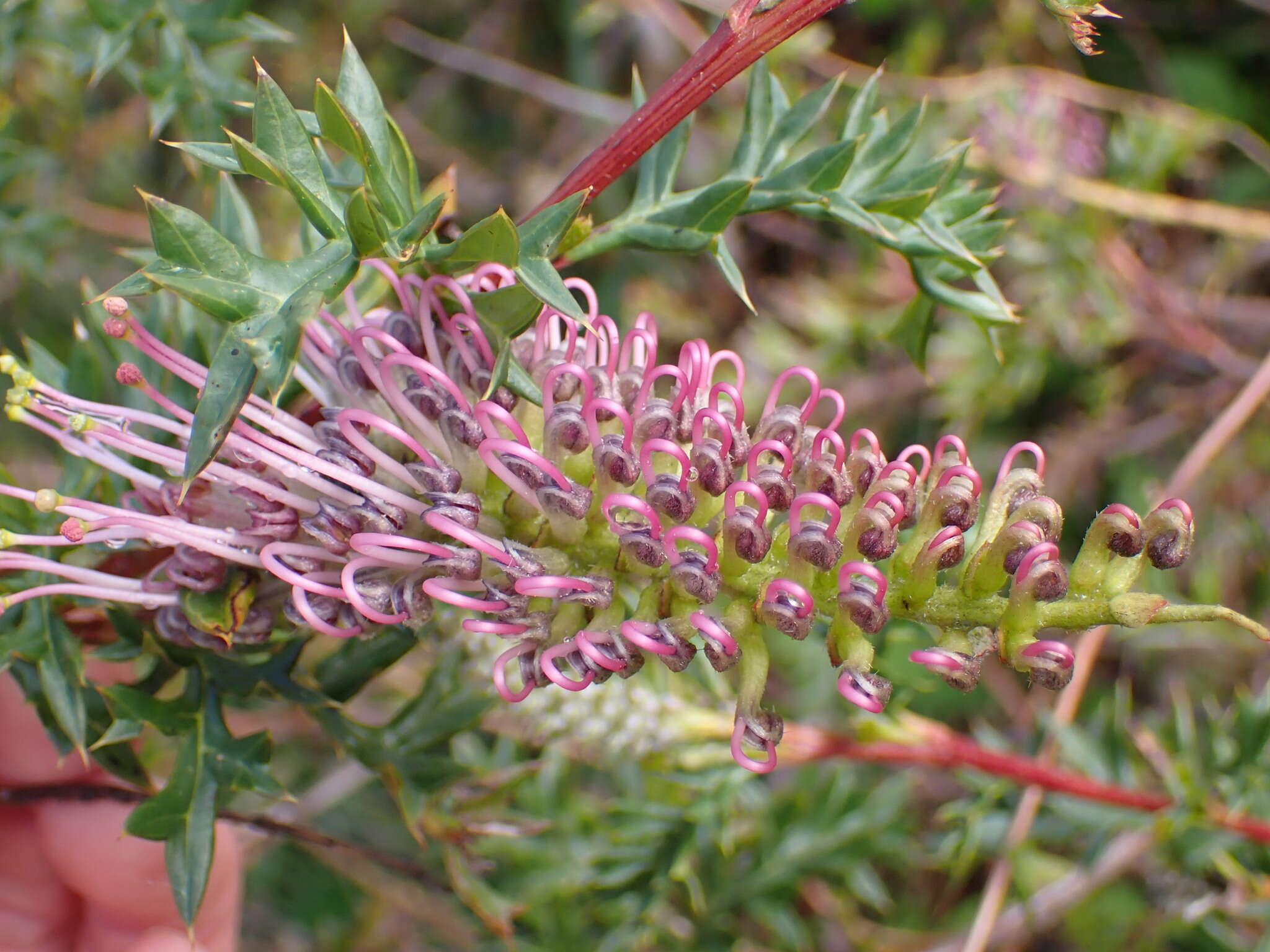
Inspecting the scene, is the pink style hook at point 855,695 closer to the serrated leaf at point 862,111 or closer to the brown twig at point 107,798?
the serrated leaf at point 862,111

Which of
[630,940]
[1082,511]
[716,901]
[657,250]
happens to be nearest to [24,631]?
[657,250]

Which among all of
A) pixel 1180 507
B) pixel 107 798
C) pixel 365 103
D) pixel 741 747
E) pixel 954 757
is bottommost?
pixel 107 798

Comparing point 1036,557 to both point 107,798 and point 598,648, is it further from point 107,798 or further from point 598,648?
point 107,798

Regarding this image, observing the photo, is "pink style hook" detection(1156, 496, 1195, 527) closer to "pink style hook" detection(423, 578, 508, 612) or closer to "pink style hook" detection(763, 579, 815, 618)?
"pink style hook" detection(763, 579, 815, 618)

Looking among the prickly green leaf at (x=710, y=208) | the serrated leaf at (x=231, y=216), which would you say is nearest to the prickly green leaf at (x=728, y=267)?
the prickly green leaf at (x=710, y=208)

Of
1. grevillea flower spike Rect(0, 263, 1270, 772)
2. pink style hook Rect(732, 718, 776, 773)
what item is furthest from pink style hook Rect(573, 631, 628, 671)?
pink style hook Rect(732, 718, 776, 773)

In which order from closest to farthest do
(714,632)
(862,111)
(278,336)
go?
(278,336), (714,632), (862,111)

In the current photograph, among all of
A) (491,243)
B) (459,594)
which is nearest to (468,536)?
(459,594)
